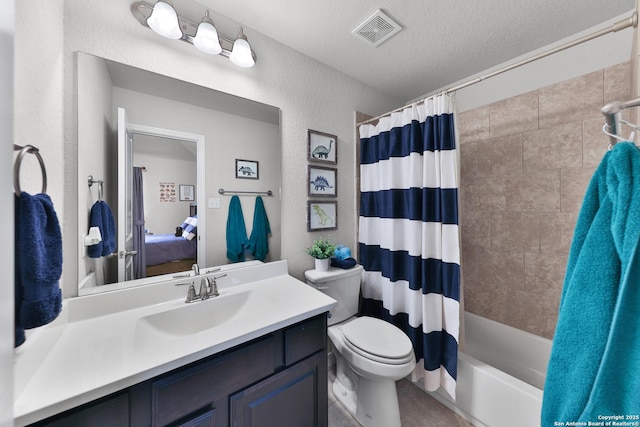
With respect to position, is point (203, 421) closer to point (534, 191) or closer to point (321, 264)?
point (321, 264)

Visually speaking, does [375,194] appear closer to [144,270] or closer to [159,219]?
[159,219]

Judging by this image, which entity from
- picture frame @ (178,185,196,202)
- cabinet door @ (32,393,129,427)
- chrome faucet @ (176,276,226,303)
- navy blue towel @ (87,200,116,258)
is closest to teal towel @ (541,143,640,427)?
cabinet door @ (32,393,129,427)

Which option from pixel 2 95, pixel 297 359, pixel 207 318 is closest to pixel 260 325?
pixel 297 359

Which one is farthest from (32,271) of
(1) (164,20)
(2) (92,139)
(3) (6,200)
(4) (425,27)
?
(4) (425,27)

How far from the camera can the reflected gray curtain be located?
3.61 ft

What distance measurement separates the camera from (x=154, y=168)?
1134 mm

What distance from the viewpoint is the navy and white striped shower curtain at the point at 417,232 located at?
1.34 metres

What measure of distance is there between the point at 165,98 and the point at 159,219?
0.61 m

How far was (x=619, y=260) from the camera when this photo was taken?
1.63 ft

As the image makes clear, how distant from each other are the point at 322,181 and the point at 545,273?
168cm

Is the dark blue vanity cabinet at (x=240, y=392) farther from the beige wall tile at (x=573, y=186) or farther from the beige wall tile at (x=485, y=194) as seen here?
the beige wall tile at (x=573, y=186)

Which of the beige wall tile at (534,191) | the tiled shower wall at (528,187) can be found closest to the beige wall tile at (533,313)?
the tiled shower wall at (528,187)

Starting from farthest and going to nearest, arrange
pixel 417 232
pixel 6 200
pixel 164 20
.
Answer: pixel 417 232
pixel 164 20
pixel 6 200

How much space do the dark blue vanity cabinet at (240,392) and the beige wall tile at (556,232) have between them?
5.38ft
